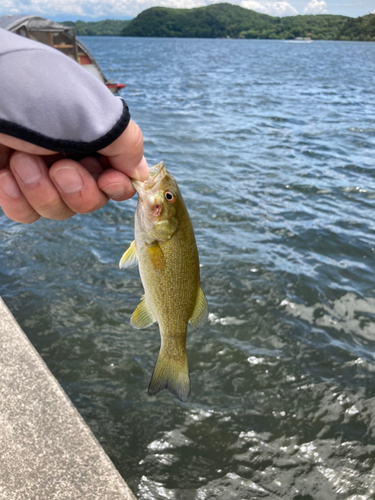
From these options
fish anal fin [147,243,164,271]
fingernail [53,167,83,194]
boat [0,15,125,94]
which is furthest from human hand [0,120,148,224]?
boat [0,15,125,94]

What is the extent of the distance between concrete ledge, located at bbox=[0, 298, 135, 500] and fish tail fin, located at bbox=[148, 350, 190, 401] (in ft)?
3.00

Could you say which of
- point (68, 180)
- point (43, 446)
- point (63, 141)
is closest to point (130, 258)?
point (68, 180)

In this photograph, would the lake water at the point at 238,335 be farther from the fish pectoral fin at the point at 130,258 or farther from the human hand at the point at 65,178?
the human hand at the point at 65,178

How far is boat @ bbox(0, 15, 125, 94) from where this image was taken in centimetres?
2022

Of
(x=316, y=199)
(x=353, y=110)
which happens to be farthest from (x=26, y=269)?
(x=353, y=110)

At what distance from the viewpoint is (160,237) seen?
230 cm

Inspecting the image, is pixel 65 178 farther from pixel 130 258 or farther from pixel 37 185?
pixel 130 258

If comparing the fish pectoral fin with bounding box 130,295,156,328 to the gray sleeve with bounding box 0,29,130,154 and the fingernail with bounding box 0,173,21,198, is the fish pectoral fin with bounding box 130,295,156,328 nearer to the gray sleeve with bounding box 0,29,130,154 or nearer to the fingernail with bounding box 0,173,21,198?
the fingernail with bounding box 0,173,21,198

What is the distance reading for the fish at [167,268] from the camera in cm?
228

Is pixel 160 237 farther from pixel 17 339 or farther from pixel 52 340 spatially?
pixel 52 340

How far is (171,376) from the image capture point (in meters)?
2.49

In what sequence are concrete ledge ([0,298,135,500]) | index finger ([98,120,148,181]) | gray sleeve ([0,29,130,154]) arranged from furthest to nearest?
1. concrete ledge ([0,298,135,500])
2. index finger ([98,120,148,181])
3. gray sleeve ([0,29,130,154])

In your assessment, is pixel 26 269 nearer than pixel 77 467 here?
No

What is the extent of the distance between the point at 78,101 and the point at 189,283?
1105 millimetres
